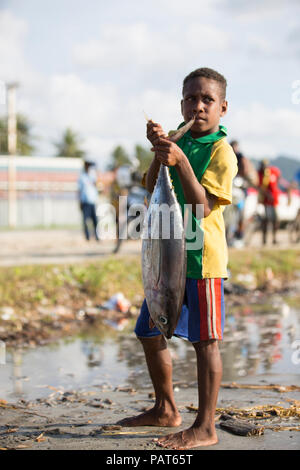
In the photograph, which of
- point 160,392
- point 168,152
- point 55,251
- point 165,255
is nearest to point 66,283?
point 55,251

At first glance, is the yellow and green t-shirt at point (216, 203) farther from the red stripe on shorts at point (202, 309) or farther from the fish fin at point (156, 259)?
the fish fin at point (156, 259)

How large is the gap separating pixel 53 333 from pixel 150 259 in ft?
12.5

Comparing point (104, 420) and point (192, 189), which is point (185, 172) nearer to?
point (192, 189)

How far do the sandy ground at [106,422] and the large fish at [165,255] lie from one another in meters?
0.62

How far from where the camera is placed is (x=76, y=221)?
34031 millimetres

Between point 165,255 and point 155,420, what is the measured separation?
1021 millimetres

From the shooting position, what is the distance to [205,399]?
3.36m

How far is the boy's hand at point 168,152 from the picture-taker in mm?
3199

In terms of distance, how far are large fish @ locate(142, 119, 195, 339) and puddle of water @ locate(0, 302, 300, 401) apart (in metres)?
1.61

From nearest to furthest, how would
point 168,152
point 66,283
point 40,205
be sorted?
point 168,152 < point 66,283 < point 40,205

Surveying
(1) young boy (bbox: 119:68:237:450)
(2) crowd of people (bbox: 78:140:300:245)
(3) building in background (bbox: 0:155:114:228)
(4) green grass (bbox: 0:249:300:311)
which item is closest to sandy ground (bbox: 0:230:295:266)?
(2) crowd of people (bbox: 78:140:300:245)

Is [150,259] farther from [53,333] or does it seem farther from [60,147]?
[60,147]

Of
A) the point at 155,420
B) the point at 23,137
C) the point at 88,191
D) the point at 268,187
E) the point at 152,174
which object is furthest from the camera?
the point at 23,137

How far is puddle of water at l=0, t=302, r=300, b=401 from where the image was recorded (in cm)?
493
